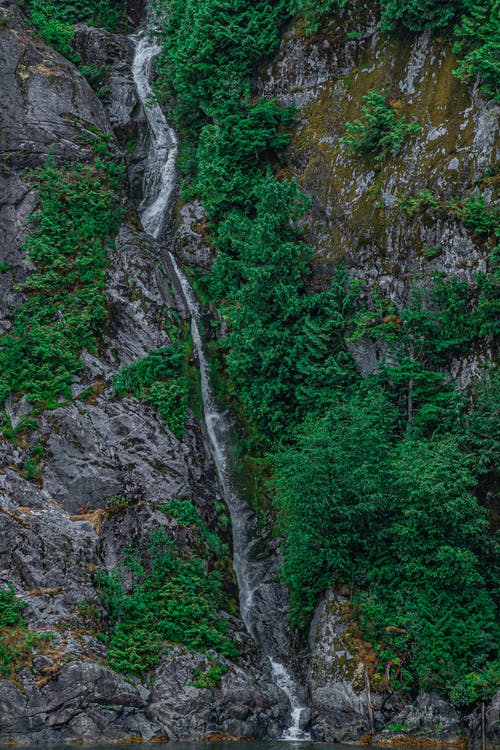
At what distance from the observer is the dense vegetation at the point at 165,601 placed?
1702 centimetres

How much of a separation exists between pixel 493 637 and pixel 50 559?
9.36 meters

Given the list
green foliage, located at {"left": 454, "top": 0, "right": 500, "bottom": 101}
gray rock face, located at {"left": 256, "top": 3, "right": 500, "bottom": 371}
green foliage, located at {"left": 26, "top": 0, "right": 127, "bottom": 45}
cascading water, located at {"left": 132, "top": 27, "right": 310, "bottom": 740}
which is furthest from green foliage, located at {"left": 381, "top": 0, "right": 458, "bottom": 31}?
green foliage, located at {"left": 26, "top": 0, "right": 127, "bottom": 45}

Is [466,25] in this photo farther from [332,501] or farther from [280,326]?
[332,501]

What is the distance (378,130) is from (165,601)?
1376 centimetres

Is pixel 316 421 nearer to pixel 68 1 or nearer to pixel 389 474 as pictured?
pixel 389 474

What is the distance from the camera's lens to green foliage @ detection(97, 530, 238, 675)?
16969mm

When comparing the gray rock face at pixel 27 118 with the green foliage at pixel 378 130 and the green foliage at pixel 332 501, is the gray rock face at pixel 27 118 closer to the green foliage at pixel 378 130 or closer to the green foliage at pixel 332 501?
the green foliage at pixel 378 130

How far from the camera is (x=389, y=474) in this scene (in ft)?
58.7

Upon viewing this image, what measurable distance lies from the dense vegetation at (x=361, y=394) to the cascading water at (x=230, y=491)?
75 centimetres

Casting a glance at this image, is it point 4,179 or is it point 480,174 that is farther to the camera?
point 4,179

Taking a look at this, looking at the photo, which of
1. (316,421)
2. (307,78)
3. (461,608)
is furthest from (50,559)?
(307,78)

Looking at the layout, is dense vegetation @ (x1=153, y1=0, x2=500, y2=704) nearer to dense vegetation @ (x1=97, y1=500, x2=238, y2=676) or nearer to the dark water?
dense vegetation @ (x1=97, y1=500, x2=238, y2=676)

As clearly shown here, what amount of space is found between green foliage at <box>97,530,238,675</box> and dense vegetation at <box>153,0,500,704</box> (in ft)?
7.01

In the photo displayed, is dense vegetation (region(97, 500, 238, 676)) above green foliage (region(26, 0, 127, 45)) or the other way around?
the other way around
